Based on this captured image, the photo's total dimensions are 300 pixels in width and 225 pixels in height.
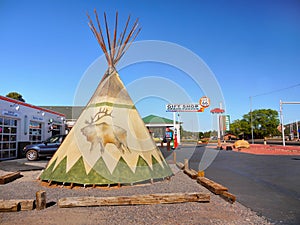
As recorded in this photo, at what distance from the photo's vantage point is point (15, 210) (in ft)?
17.0

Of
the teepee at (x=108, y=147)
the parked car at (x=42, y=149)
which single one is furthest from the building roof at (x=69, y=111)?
the teepee at (x=108, y=147)

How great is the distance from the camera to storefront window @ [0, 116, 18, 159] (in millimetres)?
16359

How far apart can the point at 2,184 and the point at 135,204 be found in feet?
18.0

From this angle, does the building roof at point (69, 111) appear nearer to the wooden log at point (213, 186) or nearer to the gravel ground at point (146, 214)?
the wooden log at point (213, 186)

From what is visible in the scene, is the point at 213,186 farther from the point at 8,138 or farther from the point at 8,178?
the point at 8,138

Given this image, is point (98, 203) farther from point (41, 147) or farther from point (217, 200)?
point (41, 147)

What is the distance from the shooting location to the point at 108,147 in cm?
790

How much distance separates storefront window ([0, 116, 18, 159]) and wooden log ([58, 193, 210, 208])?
13.3 metres

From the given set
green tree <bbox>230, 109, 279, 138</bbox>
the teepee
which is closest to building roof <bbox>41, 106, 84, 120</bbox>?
the teepee

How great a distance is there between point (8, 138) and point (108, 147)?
12700 millimetres

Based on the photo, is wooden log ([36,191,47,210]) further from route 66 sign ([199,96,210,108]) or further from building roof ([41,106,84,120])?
route 66 sign ([199,96,210,108])

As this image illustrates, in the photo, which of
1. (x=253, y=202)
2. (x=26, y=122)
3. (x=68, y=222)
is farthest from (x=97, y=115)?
(x=26, y=122)

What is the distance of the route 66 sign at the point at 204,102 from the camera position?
40.7 metres

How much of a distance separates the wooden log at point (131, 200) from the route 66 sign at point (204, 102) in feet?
118
